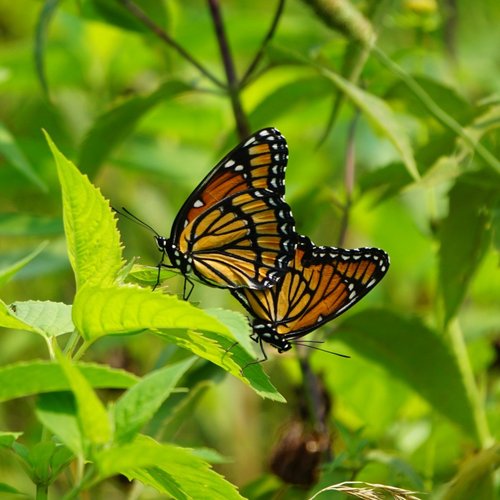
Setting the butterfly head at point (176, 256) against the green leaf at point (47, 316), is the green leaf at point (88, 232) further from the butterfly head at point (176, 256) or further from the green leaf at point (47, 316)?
the butterfly head at point (176, 256)

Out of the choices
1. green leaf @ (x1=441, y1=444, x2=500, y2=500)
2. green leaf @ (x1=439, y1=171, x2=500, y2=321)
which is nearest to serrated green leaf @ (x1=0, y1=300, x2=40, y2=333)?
green leaf @ (x1=441, y1=444, x2=500, y2=500)

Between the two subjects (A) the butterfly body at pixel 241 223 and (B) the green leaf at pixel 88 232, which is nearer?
(B) the green leaf at pixel 88 232

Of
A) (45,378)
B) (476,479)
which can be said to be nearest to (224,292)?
(476,479)

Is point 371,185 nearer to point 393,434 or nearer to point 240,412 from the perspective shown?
point 393,434

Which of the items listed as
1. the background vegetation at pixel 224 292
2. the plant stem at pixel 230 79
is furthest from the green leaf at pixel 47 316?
the plant stem at pixel 230 79

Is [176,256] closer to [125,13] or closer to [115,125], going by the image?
[115,125]

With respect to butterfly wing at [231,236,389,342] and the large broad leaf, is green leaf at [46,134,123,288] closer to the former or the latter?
the large broad leaf

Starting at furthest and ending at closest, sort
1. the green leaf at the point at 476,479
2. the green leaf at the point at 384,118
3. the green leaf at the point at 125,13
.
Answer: the green leaf at the point at 125,13 → the green leaf at the point at 384,118 → the green leaf at the point at 476,479
